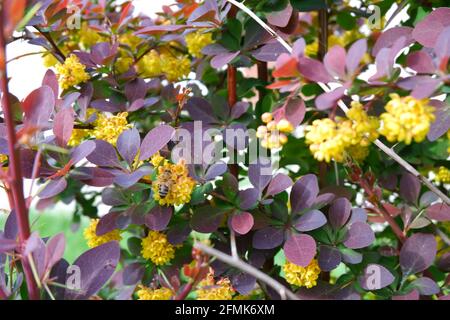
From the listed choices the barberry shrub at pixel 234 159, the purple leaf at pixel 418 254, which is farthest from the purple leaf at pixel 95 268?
the purple leaf at pixel 418 254

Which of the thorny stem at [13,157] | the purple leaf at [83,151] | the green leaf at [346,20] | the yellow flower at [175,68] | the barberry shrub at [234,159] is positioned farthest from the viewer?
the green leaf at [346,20]

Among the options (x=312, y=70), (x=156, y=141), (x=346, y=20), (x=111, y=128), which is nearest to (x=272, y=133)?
(x=312, y=70)

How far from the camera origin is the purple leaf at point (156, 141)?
0.84 m

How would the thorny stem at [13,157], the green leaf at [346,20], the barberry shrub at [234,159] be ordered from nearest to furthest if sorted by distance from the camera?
the thorny stem at [13,157]
the barberry shrub at [234,159]
the green leaf at [346,20]

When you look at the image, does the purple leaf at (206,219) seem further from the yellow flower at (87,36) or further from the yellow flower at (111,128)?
the yellow flower at (87,36)

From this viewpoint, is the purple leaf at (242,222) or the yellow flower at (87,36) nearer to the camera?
the purple leaf at (242,222)

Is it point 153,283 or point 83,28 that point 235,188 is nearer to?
point 153,283

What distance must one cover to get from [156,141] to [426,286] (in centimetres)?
46

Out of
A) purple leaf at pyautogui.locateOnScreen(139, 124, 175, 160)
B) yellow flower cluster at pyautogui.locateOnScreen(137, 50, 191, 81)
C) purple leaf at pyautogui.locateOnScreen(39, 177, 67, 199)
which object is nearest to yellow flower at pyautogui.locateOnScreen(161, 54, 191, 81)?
yellow flower cluster at pyautogui.locateOnScreen(137, 50, 191, 81)

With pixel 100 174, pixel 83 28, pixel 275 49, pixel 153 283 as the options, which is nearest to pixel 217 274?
pixel 153 283

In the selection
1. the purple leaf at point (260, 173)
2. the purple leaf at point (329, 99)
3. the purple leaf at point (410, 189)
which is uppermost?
the purple leaf at point (329, 99)

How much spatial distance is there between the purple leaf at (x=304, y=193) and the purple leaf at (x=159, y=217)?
0.19 meters

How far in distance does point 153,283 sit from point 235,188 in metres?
0.21
